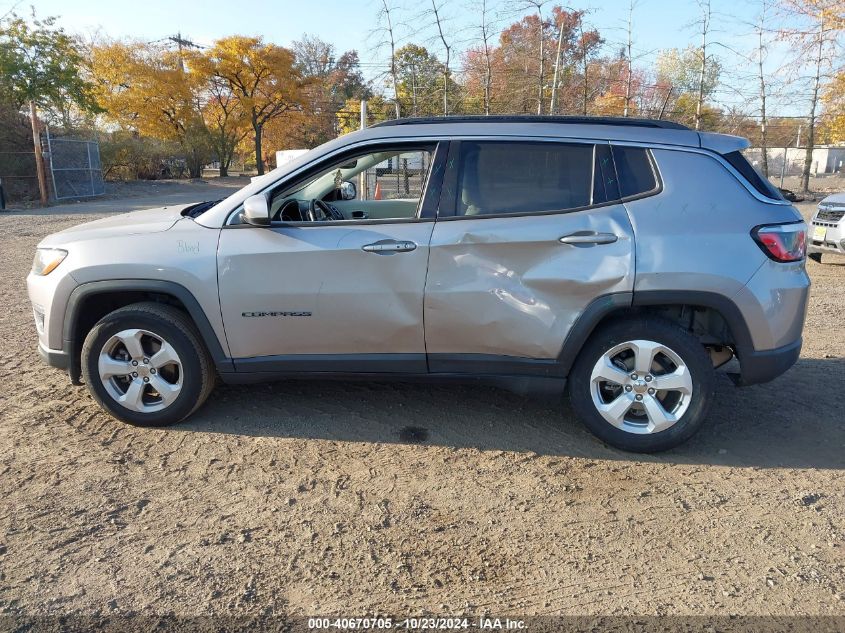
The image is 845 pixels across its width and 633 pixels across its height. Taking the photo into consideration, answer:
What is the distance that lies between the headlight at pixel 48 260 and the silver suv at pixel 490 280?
1cm

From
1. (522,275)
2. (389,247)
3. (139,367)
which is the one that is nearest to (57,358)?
(139,367)

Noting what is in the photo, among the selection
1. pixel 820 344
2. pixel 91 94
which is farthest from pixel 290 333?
pixel 91 94

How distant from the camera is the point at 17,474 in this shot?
3.48 metres

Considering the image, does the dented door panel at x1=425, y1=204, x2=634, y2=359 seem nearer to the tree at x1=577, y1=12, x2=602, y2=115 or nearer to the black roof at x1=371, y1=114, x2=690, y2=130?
the black roof at x1=371, y1=114, x2=690, y2=130

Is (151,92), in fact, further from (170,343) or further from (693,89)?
(170,343)

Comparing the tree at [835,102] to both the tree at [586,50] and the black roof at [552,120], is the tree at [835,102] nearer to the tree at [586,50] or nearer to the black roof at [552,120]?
the tree at [586,50]

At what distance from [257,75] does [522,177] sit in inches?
1815

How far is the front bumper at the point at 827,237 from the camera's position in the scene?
8805mm

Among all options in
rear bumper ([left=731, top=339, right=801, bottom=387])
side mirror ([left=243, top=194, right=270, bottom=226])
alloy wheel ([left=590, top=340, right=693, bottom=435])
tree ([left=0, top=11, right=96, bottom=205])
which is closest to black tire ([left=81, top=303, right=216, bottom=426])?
side mirror ([left=243, top=194, right=270, bottom=226])

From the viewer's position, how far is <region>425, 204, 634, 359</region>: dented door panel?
3.55m

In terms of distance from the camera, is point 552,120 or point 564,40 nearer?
A: point 552,120

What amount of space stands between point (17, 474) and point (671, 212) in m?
3.86

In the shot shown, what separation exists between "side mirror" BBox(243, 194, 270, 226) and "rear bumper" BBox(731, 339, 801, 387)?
282 centimetres

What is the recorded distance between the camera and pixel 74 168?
24594 mm
